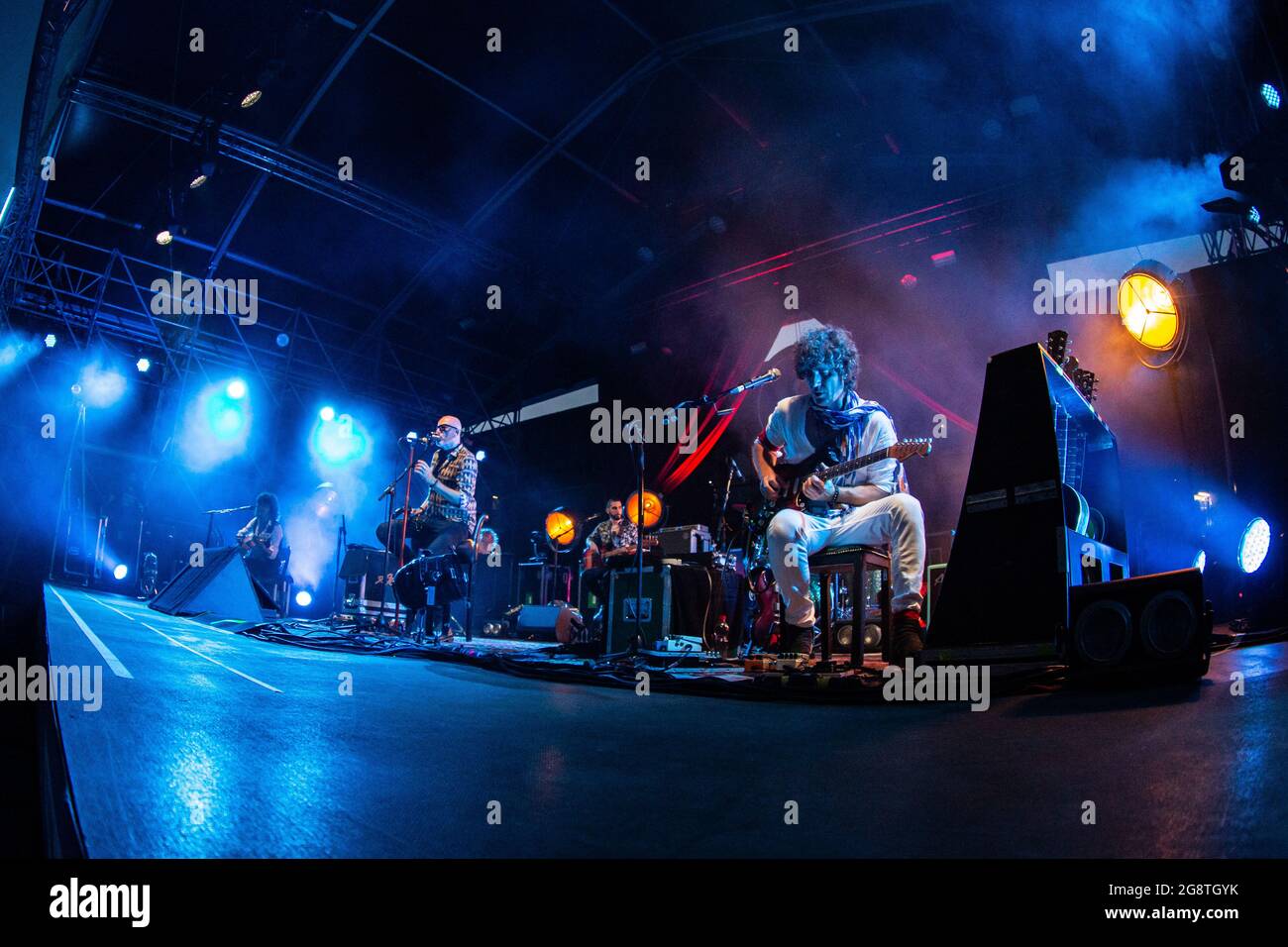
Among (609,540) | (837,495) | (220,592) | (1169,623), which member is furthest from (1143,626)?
(220,592)

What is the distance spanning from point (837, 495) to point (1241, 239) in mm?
3971

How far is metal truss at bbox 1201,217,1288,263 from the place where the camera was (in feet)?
16.3

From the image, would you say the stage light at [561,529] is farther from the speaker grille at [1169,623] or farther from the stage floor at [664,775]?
the speaker grille at [1169,623]

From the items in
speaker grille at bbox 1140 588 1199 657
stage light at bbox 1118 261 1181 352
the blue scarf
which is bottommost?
speaker grille at bbox 1140 588 1199 657

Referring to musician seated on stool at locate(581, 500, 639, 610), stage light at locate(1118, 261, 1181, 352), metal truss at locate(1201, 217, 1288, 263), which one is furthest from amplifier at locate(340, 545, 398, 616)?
metal truss at locate(1201, 217, 1288, 263)

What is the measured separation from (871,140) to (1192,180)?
2.91 metres

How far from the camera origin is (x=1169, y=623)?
94.0 inches

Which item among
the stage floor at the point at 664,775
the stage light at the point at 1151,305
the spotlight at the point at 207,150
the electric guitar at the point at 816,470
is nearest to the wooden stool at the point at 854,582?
the electric guitar at the point at 816,470

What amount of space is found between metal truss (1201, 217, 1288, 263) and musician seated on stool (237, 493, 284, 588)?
1025cm

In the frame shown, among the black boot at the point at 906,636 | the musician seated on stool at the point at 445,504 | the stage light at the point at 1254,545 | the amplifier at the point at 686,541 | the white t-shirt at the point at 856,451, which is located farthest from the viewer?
the amplifier at the point at 686,541

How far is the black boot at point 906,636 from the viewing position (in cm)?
363

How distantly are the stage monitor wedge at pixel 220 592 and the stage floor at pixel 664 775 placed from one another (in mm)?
5223

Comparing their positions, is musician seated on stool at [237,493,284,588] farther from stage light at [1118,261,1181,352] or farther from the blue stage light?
stage light at [1118,261,1181,352]

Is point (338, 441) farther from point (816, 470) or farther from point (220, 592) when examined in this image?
point (816, 470)
